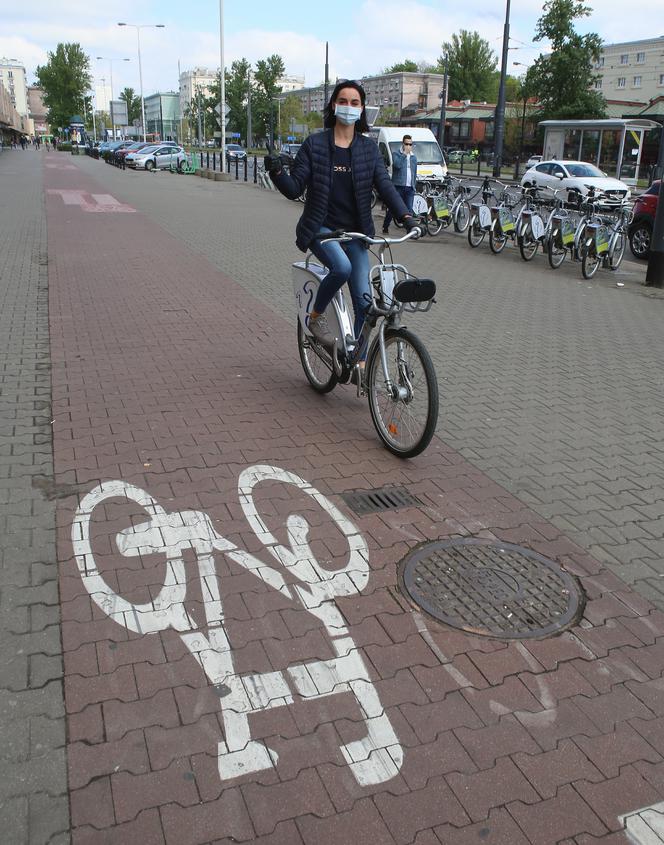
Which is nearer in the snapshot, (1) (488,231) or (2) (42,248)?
(2) (42,248)

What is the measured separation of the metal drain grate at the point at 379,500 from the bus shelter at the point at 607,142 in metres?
36.3

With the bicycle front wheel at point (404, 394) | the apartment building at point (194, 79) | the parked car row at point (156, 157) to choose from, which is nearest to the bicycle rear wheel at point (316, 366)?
the bicycle front wheel at point (404, 394)

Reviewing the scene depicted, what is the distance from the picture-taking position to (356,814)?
2408 mm

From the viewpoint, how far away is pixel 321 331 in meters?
5.79

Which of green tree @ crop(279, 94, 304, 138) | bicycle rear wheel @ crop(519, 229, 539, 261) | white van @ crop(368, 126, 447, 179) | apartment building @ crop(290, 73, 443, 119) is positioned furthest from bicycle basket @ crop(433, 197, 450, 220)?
apartment building @ crop(290, 73, 443, 119)

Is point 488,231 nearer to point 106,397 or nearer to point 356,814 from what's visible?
point 106,397

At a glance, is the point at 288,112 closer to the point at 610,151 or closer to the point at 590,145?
the point at 590,145

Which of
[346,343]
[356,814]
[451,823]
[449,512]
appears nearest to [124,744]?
[356,814]

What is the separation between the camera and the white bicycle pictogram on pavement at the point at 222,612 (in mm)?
2662

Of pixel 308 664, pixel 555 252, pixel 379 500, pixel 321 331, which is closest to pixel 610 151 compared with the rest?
pixel 555 252

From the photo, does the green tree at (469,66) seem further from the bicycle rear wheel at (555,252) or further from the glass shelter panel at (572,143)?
the bicycle rear wheel at (555,252)

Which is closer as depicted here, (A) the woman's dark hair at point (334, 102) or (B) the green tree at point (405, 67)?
(A) the woman's dark hair at point (334, 102)

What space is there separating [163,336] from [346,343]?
3.08m

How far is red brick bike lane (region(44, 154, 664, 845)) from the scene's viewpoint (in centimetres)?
244
